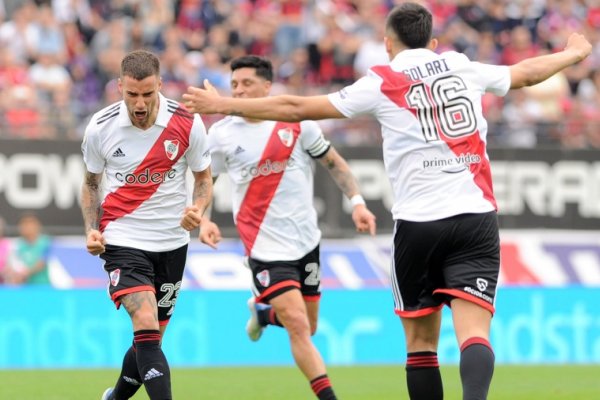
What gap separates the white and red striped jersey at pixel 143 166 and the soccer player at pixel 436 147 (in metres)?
1.37

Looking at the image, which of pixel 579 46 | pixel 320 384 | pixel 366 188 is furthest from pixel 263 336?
pixel 579 46

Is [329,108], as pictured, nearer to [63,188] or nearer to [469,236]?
[469,236]

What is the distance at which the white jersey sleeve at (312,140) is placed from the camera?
10.6 metres

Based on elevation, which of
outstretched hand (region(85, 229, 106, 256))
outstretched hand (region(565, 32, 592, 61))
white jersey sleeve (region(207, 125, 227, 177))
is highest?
outstretched hand (region(565, 32, 592, 61))

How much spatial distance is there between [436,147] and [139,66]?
2.08 m

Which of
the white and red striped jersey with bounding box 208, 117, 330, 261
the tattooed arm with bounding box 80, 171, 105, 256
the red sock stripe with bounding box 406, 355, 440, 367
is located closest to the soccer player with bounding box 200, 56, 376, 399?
the white and red striped jersey with bounding box 208, 117, 330, 261

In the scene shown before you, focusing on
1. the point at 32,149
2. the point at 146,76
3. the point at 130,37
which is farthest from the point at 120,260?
the point at 130,37

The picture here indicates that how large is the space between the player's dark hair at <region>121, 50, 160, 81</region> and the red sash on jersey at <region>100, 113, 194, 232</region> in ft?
1.80

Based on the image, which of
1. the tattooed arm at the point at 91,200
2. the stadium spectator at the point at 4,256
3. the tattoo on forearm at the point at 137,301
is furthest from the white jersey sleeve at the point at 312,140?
the stadium spectator at the point at 4,256

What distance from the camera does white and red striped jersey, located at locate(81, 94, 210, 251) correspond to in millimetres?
8859

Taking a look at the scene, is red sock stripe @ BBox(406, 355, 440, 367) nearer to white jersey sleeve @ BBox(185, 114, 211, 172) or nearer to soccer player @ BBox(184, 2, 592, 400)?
soccer player @ BBox(184, 2, 592, 400)

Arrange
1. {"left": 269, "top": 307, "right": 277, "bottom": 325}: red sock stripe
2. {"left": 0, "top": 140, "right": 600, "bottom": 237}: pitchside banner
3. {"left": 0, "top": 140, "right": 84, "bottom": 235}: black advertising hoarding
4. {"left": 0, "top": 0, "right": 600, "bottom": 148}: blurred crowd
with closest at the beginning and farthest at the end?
1. {"left": 269, "top": 307, "right": 277, "bottom": 325}: red sock stripe
2. {"left": 0, "top": 140, "right": 84, "bottom": 235}: black advertising hoarding
3. {"left": 0, "top": 140, "right": 600, "bottom": 237}: pitchside banner
4. {"left": 0, "top": 0, "right": 600, "bottom": 148}: blurred crowd

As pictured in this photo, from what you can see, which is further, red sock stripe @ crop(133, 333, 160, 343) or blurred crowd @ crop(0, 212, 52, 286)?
blurred crowd @ crop(0, 212, 52, 286)

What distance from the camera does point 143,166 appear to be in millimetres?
8891
